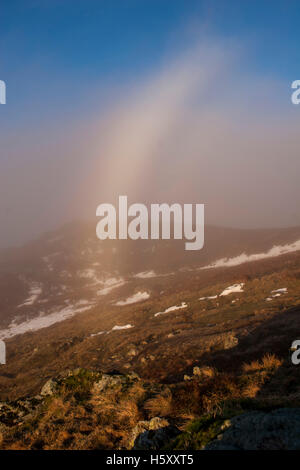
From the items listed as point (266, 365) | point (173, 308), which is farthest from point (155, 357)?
point (173, 308)

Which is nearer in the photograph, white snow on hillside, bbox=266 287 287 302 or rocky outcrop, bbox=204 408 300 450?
rocky outcrop, bbox=204 408 300 450

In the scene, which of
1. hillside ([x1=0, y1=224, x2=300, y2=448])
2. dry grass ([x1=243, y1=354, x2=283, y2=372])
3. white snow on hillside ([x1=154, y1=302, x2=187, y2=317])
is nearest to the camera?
hillside ([x1=0, y1=224, x2=300, y2=448])

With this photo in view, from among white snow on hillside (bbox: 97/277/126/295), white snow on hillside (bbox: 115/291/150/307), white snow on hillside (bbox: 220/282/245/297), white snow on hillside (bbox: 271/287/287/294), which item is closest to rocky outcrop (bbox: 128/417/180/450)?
white snow on hillside (bbox: 271/287/287/294)

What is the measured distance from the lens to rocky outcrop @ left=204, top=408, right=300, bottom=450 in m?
3.45

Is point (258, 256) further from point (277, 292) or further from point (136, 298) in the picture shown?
point (277, 292)

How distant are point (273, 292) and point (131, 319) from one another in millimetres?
16269

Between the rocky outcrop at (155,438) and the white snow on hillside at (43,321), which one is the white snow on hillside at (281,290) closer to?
the rocky outcrop at (155,438)

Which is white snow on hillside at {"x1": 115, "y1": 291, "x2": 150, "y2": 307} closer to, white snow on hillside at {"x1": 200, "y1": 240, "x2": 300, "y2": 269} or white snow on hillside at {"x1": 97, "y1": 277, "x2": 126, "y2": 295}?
white snow on hillside at {"x1": 97, "y1": 277, "x2": 126, "y2": 295}

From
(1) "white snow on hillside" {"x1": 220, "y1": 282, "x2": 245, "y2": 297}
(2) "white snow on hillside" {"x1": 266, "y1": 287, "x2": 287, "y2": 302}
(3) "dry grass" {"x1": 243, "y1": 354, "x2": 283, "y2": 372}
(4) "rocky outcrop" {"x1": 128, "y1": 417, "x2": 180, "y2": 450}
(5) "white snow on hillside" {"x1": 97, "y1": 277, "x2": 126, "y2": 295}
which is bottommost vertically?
(5) "white snow on hillside" {"x1": 97, "y1": 277, "x2": 126, "y2": 295}

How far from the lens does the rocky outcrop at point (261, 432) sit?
3.45 metres

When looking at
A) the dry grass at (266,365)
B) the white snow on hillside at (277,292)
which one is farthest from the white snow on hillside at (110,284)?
the dry grass at (266,365)

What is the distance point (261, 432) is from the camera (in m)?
3.69
